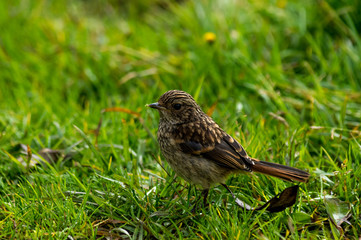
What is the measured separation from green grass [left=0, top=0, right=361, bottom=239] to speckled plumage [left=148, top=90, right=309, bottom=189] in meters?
0.22

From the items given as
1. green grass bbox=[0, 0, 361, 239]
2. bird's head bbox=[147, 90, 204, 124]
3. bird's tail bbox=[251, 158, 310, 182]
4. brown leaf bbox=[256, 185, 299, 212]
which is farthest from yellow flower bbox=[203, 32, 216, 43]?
brown leaf bbox=[256, 185, 299, 212]

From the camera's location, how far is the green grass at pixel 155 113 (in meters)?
3.71

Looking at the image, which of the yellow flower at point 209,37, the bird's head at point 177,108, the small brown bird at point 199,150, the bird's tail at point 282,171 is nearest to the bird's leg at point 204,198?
the small brown bird at point 199,150

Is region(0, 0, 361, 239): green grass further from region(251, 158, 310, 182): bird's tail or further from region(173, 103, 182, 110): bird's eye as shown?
region(173, 103, 182, 110): bird's eye

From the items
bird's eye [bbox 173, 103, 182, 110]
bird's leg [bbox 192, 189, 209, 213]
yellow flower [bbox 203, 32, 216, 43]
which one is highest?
bird's eye [bbox 173, 103, 182, 110]

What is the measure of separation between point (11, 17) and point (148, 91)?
118 inches

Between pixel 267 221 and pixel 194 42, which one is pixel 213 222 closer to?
pixel 267 221

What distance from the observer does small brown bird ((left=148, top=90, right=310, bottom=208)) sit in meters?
3.82

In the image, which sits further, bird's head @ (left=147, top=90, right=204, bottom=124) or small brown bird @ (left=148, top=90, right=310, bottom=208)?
bird's head @ (left=147, top=90, right=204, bottom=124)

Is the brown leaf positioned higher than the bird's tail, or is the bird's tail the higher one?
the bird's tail

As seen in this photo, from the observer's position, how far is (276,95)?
5484mm

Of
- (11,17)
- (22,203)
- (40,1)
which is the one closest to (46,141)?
(22,203)

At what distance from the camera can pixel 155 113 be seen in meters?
5.16

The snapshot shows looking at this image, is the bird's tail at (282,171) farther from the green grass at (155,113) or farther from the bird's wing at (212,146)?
the green grass at (155,113)
